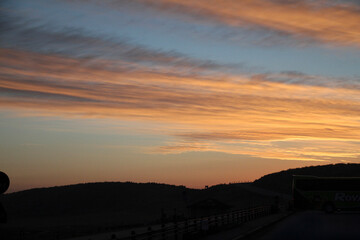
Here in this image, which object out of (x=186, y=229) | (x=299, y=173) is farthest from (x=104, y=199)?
(x=186, y=229)

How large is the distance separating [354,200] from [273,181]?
11049 cm

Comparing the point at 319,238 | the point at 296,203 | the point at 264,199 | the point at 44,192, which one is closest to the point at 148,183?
the point at 44,192

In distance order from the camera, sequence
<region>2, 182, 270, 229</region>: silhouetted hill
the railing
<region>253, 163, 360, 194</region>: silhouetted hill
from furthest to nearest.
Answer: <region>253, 163, 360, 194</region>: silhouetted hill, <region>2, 182, 270, 229</region>: silhouetted hill, the railing

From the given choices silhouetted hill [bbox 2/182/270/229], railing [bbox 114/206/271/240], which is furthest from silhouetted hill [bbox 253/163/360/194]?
railing [bbox 114/206/271/240]

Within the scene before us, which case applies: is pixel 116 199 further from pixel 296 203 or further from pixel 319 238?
pixel 319 238

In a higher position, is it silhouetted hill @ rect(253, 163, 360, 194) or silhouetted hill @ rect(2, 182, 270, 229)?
silhouetted hill @ rect(253, 163, 360, 194)

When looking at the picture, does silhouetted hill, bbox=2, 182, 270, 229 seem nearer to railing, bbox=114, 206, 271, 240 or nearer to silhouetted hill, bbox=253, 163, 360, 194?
silhouetted hill, bbox=253, 163, 360, 194

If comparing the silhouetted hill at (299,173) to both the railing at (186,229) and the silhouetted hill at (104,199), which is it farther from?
the railing at (186,229)

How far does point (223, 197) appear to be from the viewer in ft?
401

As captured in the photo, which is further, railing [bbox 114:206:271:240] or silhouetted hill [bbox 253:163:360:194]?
silhouetted hill [bbox 253:163:360:194]

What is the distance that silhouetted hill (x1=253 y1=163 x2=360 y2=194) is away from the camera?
156538mm

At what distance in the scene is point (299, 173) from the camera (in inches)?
7072

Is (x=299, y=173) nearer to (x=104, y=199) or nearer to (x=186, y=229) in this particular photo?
(x=104, y=199)

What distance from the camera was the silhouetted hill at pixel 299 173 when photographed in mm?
156538
